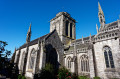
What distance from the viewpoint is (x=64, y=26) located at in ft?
102

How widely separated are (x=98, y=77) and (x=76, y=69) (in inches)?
211

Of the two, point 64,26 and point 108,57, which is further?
point 64,26

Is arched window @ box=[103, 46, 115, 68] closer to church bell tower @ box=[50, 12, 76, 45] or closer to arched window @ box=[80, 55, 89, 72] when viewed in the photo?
arched window @ box=[80, 55, 89, 72]

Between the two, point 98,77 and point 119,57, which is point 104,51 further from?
point 98,77

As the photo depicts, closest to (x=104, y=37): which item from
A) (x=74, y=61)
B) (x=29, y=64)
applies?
(x=74, y=61)

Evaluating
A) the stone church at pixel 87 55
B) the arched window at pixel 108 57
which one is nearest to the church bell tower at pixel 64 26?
the stone church at pixel 87 55

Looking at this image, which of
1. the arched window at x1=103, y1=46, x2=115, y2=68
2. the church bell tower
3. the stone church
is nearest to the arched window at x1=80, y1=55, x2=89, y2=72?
the stone church

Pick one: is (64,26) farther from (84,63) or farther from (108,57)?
(108,57)

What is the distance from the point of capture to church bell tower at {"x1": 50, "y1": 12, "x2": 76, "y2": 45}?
29750 mm

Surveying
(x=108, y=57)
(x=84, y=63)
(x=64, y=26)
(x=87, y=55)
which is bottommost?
(x=84, y=63)

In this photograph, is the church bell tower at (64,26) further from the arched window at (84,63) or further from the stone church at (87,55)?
the arched window at (84,63)

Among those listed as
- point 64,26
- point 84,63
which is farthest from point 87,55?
point 64,26

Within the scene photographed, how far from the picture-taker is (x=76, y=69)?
62.9ft

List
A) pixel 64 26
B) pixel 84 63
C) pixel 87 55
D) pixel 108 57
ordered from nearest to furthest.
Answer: pixel 108 57
pixel 87 55
pixel 84 63
pixel 64 26
